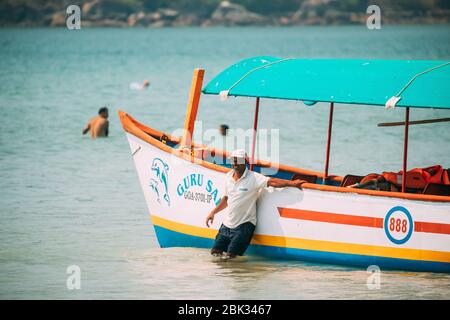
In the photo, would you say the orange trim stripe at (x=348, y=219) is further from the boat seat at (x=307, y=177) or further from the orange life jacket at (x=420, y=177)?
the boat seat at (x=307, y=177)

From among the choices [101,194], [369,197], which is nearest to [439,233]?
[369,197]

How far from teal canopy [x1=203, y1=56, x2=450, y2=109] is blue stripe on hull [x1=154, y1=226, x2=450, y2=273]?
164cm

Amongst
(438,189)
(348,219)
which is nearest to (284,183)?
(348,219)

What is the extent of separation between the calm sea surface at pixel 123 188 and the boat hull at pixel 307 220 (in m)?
0.21

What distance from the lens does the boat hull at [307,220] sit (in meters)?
11.3

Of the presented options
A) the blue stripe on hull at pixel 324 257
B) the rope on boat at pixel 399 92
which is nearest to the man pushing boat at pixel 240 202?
the blue stripe on hull at pixel 324 257

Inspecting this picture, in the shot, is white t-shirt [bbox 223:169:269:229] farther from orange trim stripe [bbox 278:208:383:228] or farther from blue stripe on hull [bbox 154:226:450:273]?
blue stripe on hull [bbox 154:226:450:273]

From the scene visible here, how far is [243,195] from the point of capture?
11977 millimetres

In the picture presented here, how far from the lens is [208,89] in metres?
12.9

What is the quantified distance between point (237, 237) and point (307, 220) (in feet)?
2.70

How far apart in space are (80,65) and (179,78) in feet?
43.7

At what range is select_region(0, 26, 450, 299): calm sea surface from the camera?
38.3 feet

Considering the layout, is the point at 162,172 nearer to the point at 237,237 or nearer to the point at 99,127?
the point at 237,237

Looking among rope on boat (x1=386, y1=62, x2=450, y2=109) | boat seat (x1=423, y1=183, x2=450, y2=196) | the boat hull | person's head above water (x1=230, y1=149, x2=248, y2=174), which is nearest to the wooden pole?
the boat hull
